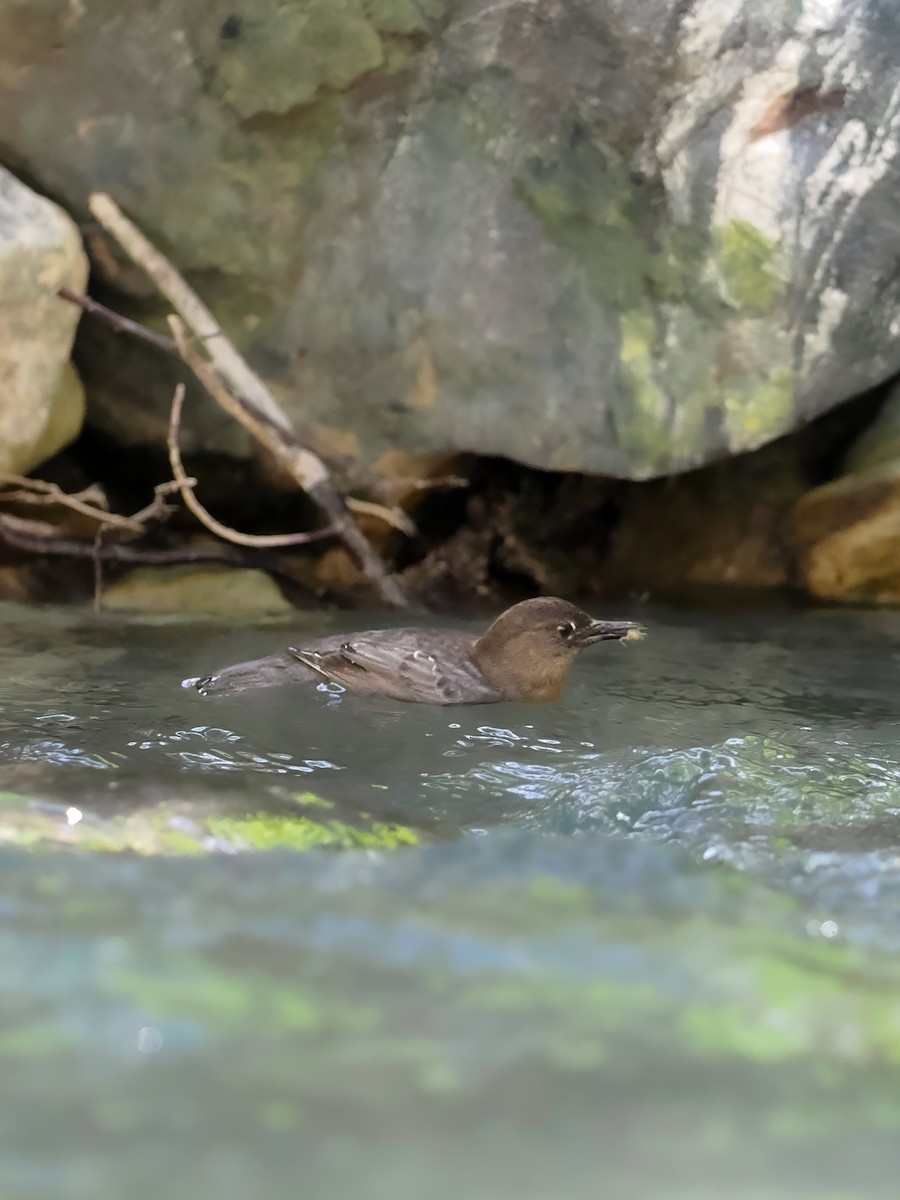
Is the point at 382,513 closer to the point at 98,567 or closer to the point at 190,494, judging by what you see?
the point at 190,494

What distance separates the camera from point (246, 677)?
311 cm

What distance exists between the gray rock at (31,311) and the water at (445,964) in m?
1.82

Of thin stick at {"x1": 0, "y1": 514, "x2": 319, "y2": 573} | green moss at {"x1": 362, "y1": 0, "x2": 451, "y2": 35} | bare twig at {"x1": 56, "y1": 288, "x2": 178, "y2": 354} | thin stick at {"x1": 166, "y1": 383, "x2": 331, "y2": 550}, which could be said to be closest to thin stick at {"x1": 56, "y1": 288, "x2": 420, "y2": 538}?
bare twig at {"x1": 56, "y1": 288, "x2": 178, "y2": 354}

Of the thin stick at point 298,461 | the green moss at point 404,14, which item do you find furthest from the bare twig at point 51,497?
the green moss at point 404,14

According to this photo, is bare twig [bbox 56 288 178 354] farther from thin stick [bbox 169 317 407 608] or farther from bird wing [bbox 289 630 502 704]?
bird wing [bbox 289 630 502 704]

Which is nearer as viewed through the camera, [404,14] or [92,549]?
[404,14]

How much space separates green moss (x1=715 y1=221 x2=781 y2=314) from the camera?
3.92 meters

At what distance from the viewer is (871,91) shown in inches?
151

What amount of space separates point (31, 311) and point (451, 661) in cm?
220

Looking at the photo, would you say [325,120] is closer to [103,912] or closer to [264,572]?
[264,572]

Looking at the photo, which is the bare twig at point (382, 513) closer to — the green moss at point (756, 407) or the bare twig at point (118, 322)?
the bare twig at point (118, 322)

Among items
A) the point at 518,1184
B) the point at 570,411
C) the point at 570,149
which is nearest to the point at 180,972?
the point at 518,1184

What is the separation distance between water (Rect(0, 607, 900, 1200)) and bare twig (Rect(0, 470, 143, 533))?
6.10 feet

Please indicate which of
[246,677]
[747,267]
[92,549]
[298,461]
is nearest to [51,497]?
[92,549]
